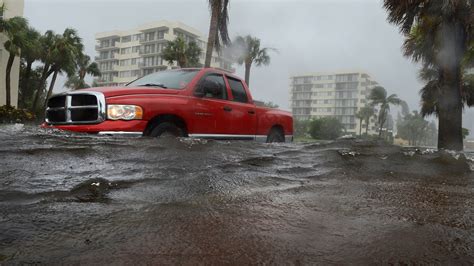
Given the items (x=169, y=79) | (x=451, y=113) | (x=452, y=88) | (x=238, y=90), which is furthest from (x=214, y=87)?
(x=451, y=113)

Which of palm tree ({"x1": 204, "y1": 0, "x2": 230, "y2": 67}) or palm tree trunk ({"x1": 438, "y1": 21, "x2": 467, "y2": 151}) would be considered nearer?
palm tree trunk ({"x1": 438, "y1": 21, "x2": 467, "y2": 151})

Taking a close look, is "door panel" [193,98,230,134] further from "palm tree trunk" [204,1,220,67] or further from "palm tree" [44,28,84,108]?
"palm tree" [44,28,84,108]

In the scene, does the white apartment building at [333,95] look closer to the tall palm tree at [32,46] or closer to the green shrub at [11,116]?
the tall palm tree at [32,46]

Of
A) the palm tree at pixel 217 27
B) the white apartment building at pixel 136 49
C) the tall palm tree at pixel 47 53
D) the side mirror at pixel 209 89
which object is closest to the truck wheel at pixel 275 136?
the side mirror at pixel 209 89

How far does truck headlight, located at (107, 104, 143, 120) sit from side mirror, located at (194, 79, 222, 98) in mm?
1116

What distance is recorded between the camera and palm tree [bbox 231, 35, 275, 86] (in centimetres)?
3278

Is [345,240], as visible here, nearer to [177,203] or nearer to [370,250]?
[370,250]

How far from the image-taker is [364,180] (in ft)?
11.4

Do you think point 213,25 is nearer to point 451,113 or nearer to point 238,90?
point 451,113

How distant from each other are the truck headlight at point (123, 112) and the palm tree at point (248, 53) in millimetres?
28063

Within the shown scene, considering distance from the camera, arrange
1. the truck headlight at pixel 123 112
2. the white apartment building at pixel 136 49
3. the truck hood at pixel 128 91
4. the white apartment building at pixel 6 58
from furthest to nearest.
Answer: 1. the white apartment building at pixel 136 49
2. the white apartment building at pixel 6 58
3. the truck hood at pixel 128 91
4. the truck headlight at pixel 123 112

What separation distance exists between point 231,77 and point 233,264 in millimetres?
5274

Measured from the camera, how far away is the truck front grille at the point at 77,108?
4520 mm

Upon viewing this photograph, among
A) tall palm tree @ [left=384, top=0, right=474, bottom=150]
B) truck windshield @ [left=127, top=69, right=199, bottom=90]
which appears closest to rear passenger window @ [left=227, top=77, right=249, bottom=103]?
truck windshield @ [left=127, top=69, right=199, bottom=90]
